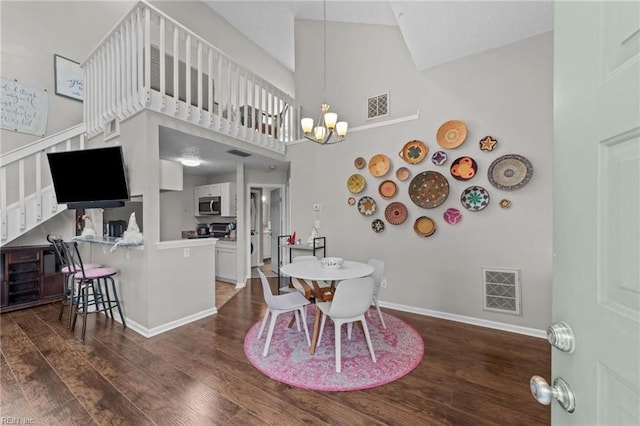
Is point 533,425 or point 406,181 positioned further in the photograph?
point 406,181

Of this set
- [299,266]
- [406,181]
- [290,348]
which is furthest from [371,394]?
[406,181]

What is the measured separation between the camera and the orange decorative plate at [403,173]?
12.2 feet

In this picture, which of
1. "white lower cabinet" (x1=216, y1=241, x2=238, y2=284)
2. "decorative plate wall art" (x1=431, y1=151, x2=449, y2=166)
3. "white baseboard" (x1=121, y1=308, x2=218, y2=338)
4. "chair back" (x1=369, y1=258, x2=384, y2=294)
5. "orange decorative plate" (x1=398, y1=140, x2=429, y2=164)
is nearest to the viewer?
"white baseboard" (x1=121, y1=308, x2=218, y2=338)

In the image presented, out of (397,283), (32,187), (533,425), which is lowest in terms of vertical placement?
(533,425)

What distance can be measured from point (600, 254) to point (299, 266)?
2646 mm

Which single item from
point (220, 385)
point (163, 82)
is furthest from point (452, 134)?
point (220, 385)

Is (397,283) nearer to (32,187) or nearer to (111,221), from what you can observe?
(111,221)

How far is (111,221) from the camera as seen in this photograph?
4.24 m

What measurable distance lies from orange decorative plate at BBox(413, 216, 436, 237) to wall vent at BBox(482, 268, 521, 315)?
2.44 ft

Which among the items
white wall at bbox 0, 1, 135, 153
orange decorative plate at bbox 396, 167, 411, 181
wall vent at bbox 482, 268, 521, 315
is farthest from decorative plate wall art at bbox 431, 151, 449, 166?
white wall at bbox 0, 1, 135, 153

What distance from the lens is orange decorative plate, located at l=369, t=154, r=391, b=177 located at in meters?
3.89

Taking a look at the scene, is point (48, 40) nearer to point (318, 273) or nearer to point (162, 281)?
point (162, 281)

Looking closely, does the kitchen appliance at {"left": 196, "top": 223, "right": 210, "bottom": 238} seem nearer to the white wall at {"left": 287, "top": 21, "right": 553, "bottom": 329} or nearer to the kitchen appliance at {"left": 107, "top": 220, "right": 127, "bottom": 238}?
the kitchen appliance at {"left": 107, "top": 220, "right": 127, "bottom": 238}

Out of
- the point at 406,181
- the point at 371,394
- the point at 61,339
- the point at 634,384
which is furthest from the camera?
the point at 406,181
